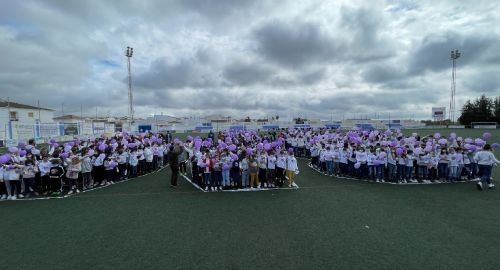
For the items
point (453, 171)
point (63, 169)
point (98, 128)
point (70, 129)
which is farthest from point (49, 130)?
point (453, 171)

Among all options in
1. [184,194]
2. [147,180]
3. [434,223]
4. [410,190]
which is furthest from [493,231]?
[147,180]

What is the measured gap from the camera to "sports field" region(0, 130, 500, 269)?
Answer: 4.78 m

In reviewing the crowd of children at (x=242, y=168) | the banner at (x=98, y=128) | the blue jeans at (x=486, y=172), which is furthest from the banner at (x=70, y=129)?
the blue jeans at (x=486, y=172)

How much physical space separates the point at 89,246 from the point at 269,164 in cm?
643

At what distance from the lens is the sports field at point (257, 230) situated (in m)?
4.78

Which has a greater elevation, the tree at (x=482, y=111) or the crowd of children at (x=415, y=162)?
the tree at (x=482, y=111)

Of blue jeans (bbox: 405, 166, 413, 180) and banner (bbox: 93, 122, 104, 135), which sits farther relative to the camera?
banner (bbox: 93, 122, 104, 135)

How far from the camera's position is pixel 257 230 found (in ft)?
20.1

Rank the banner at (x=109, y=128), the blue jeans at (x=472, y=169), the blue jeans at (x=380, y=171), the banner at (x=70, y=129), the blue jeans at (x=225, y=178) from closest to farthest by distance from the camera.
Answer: the blue jeans at (x=225, y=178) → the blue jeans at (x=380, y=171) → the blue jeans at (x=472, y=169) → the banner at (x=70, y=129) → the banner at (x=109, y=128)

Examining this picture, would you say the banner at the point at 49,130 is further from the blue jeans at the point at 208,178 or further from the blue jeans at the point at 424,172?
the blue jeans at the point at 424,172

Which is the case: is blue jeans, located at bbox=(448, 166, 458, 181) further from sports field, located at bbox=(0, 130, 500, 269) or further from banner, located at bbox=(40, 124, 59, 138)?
banner, located at bbox=(40, 124, 59, 138)

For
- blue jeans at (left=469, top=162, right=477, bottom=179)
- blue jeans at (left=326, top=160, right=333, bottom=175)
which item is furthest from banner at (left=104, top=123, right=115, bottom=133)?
blue jeans at (left=469, top=162, right=477, bottom=179)

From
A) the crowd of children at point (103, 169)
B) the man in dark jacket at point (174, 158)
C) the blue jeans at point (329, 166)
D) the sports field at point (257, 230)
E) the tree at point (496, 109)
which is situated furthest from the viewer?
the tree at point (496, 109)

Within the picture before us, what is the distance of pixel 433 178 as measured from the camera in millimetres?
11336
